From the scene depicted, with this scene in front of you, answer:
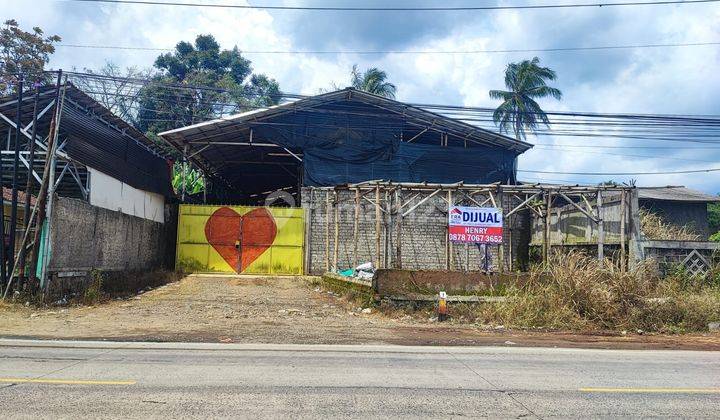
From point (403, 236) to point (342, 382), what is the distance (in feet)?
52.6

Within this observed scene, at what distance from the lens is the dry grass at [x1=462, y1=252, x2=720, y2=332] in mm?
13227

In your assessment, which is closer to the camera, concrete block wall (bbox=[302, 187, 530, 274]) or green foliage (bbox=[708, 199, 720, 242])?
concrete block wall (bbox=[302, 187, 530, 274])

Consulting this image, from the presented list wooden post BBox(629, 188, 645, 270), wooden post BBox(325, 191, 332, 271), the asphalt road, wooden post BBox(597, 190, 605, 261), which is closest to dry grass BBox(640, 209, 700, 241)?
wooden post BBox(597, 190, 605, 261)

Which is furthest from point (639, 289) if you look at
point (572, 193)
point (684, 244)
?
point (572, 193)

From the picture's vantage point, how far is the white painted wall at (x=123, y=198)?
59.8 ft

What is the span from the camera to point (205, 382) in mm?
6793

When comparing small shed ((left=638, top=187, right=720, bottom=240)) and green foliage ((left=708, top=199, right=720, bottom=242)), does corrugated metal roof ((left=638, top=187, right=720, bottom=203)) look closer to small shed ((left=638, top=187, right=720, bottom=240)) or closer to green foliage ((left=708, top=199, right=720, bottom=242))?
small shed ((left=638, top=187, right=720, bottom=240))

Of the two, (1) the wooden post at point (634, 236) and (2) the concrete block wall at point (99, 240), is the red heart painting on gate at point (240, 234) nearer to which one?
(2) the concrete block wall at point (99, 240)

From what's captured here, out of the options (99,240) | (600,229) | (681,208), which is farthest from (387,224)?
(681,208)

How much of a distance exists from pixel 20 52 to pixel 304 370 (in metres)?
33.8

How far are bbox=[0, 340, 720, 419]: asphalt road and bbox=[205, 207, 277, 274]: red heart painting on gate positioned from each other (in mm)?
13263

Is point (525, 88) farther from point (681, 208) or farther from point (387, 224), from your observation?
point (387, 224)

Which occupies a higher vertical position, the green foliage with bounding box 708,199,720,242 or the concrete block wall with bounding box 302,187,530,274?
the green foliage with bounding box 708,199,720,242

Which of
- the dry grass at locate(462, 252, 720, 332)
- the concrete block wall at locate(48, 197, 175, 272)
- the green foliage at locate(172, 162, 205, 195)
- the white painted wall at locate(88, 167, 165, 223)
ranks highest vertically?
the green foliage at locate(172, 162, 205, 195)
